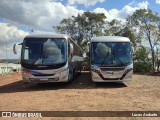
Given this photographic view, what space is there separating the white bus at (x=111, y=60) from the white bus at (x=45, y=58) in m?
1.63

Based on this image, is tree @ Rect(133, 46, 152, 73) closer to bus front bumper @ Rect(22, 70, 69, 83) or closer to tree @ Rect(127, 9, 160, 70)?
tree @ Rect(127, 9, 160, 70)

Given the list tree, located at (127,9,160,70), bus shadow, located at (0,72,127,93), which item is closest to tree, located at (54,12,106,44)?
tree, located at (127,9,160,70)

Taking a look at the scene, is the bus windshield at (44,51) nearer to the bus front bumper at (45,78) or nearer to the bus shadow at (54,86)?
the bus front bumper at (45,78)

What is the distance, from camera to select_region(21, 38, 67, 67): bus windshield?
1598cm

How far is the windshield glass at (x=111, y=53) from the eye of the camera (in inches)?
655

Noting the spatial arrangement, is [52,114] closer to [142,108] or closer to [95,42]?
[142,108]

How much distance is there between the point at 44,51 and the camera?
1611 cm

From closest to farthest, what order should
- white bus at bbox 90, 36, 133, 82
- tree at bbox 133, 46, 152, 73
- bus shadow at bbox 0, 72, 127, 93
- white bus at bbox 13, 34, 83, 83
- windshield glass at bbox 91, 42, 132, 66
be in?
white bus at bbox 13, 34, 83, 83 → bus shadow at bbox 0, 72, 127, 93 → white bus at bbox 90, 36, 133, 82 → windshield glass at bbox 91, 42, 132, 66 → tree at bbox 133, 46, 152, 73

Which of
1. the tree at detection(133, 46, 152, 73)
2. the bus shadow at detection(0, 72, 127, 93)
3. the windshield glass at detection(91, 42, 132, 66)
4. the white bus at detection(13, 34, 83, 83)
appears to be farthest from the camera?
the tree at detection(133, 46, 152, 73)

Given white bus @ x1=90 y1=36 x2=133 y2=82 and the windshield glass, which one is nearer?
white bus @ x1=90 y1=36 x2=133 y2=82

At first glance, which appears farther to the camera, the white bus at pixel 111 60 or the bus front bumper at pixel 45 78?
the white bus at pixel 111 60

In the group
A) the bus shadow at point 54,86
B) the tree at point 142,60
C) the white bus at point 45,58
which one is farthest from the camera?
the tree at point 142,60

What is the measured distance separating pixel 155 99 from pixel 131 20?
1384 inches

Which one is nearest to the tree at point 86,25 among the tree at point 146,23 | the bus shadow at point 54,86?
the tree at point 146,23
